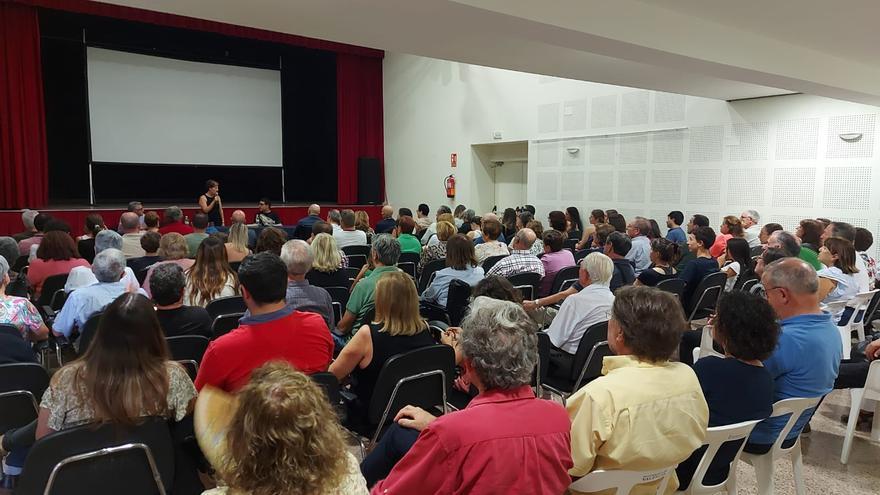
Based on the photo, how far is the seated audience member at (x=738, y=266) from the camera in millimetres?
5391

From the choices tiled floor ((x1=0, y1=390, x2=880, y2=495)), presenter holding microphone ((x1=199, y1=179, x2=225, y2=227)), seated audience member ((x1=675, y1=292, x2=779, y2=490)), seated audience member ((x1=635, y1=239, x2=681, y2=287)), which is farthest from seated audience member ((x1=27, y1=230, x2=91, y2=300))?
presenter holding microphone ((x1=199, y1=179, x2=225, y2=227))

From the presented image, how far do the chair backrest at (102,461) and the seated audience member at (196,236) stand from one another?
4.10 metres

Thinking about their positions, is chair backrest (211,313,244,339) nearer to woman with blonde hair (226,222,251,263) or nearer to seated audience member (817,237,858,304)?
woman with blonde hair (226,222,251,263)

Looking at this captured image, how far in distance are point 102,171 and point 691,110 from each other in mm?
11696

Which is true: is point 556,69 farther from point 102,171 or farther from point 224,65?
point 102,171

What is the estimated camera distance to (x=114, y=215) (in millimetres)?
10766

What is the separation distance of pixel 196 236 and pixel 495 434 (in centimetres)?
530

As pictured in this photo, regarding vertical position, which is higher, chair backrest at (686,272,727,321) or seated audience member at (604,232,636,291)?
seated audience member at (604,232,636,291)

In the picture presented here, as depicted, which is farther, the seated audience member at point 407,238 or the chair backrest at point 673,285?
the seated audience member at point 407,238

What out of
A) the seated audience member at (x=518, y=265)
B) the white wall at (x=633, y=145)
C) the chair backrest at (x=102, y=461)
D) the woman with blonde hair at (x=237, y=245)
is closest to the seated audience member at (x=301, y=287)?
the chair backrest at (x=102, y=461)

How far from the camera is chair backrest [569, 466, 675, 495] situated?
1693mm

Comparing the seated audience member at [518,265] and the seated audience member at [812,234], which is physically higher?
the seated audience member at [812,234]

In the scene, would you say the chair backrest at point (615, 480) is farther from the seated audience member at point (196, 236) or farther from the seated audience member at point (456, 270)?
the seated audience member at point (196, 236)

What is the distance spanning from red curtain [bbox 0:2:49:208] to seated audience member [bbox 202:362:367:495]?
37.7 ft
